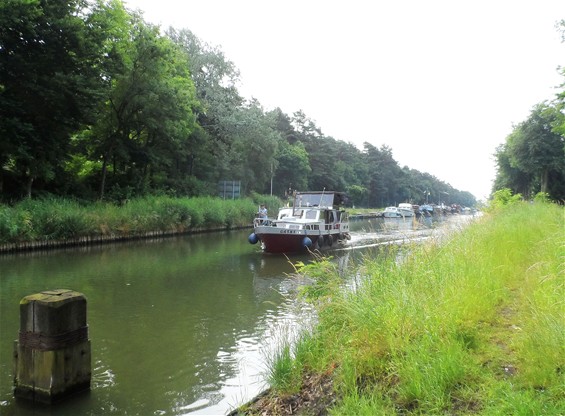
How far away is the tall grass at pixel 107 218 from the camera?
61.6 ft

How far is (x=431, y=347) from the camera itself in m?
4.11

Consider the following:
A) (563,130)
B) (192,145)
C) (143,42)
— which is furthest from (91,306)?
(192,145)

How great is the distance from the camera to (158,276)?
46.8 ft

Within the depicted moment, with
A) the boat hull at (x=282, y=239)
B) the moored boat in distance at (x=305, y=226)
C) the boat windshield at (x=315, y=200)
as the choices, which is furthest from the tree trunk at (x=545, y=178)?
the boat hull at (x=282, y=239)

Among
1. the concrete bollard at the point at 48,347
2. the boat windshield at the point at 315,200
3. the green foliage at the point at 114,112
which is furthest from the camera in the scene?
the boat windshield at the point at 315,200

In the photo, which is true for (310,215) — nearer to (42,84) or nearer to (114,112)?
(42,84)

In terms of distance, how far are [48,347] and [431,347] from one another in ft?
12.7

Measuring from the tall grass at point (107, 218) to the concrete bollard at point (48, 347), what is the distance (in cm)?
1475

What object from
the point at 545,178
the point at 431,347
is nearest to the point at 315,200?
the point at 431,347

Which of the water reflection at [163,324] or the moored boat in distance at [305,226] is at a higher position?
the moored boat in distance at [305,226]

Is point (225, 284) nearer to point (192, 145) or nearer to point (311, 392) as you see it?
point (311, 392)

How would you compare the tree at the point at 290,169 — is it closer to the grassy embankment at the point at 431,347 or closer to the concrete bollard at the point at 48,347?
the grassy embankment at the point at 431,347

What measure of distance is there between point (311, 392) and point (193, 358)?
3002 millimetres

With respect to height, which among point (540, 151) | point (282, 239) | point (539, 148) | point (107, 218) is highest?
point (539, 148)
